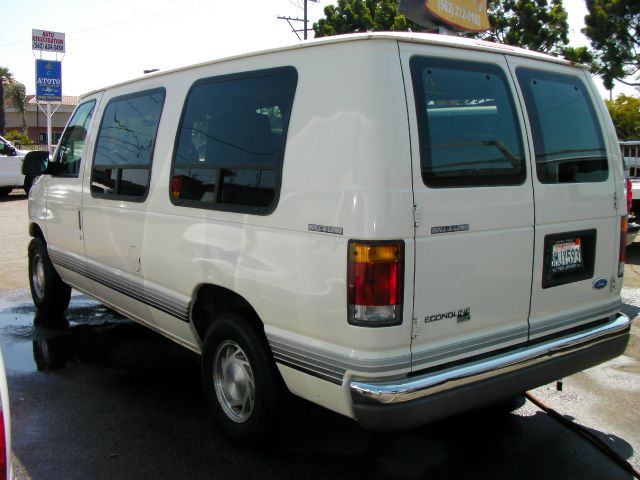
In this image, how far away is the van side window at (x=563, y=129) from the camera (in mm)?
3307

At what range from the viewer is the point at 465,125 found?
3010 mm

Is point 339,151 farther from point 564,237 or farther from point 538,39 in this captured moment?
point 538,39

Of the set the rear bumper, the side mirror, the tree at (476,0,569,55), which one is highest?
the tree at (476,0,569,55)

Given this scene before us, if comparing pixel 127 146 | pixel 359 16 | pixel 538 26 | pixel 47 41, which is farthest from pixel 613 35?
pixel 127 146

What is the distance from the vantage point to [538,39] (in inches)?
1002

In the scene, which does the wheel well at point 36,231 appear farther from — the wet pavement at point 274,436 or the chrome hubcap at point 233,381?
the chrome hubcap at point 233,381

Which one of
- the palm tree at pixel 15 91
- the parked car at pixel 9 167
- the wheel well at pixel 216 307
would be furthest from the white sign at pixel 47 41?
the palm tree at pixel 15 91

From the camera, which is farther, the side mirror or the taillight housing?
the side mirror

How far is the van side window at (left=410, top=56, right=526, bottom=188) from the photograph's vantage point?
2.84 meters

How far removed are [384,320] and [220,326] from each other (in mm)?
1222

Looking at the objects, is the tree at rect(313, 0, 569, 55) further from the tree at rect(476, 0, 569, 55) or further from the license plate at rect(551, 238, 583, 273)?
the license plate at rect(551, 238, 583, 273)

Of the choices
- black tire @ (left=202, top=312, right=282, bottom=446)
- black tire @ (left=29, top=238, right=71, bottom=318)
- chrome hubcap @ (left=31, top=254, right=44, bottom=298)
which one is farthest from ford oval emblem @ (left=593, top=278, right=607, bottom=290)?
chrome hubcap @ (left=31, top=254, right=44, bottom=298)

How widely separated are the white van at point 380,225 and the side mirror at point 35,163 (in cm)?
176

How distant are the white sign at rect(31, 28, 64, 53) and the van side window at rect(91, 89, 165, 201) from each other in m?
18.1
